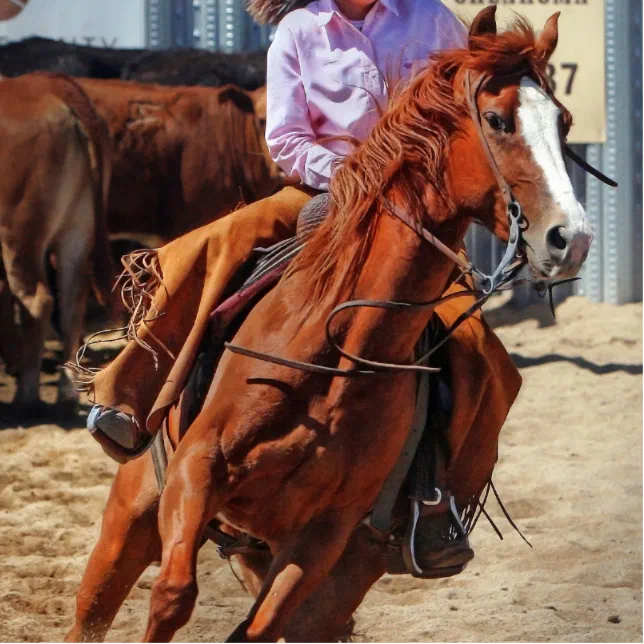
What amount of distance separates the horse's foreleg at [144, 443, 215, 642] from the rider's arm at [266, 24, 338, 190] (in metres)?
0.88

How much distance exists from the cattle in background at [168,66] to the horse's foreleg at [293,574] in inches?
245

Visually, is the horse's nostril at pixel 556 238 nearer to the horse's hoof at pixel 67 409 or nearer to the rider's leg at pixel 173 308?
the rider's leg at pixel 173 308

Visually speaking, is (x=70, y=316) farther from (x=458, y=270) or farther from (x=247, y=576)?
(x=458, y=270)

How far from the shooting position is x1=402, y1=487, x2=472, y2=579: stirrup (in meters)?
3.69

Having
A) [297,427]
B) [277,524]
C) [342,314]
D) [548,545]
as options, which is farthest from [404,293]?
[548,545]

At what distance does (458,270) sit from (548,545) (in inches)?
96.2

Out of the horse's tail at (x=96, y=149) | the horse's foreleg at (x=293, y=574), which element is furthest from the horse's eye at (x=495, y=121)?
the horse's tail at (x=96, y=149)

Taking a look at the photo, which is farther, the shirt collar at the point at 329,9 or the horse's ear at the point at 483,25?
the shirt collar at the point at 329,9

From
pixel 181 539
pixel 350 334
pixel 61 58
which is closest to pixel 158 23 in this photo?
pixel 61 58

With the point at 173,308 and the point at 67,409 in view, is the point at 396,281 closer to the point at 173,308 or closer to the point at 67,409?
the point at 173,308

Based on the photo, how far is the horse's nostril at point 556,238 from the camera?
117 inches

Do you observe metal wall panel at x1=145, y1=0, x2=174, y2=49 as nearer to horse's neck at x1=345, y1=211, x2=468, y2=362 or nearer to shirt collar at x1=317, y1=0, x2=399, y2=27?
shirt collar at x1=317, y1=0, x2=399, y2=27

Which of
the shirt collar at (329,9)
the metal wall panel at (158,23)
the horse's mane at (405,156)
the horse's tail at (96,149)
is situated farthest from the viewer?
the metal wall panel at (158,23)

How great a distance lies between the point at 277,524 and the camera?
10.8 ft
